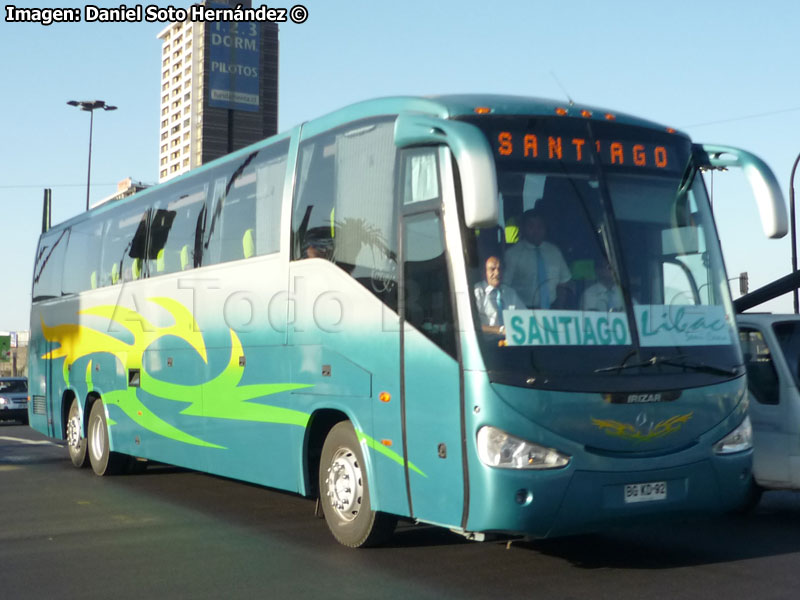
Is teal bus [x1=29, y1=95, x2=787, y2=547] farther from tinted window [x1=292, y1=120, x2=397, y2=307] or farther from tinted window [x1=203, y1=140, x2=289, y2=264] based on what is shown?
tinted window [x1=203, y1=140, x2=289, y2=264]

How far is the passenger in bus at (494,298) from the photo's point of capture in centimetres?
Answer: 710

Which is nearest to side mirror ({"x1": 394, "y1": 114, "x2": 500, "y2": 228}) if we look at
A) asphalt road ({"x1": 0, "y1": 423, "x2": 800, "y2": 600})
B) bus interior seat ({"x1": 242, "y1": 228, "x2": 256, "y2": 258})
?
asphalt road ({"x1": 0, "y1": 423, "x2": 800, "y2": 600})

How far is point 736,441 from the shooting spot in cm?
773

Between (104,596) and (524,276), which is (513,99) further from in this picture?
(104,596)

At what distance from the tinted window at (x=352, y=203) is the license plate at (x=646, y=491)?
216 centimetres

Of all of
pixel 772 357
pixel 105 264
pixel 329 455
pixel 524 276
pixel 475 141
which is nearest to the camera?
pixel 475 141

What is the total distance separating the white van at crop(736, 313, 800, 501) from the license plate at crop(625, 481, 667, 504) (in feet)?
9.21

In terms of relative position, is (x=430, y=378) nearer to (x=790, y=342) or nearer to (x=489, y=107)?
(x=489, y=107)

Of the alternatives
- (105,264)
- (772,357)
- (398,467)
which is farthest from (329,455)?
(105,264)

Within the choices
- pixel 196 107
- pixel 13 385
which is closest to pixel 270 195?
pixel 13 385

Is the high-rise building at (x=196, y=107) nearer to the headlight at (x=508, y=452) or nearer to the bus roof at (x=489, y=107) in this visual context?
the bus roof at (x=489, y=107)

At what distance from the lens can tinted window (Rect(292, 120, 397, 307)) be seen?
809 cm

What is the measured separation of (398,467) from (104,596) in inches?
86.6

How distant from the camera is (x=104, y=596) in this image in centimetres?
701
